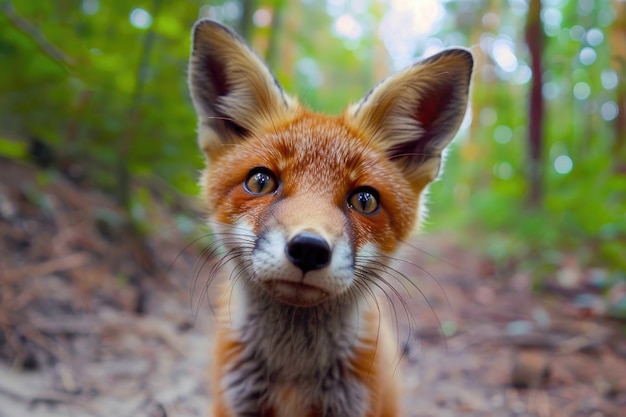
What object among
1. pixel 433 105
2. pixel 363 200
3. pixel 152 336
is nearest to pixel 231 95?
pixel 363 200

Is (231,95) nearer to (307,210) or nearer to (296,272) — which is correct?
(307,210)

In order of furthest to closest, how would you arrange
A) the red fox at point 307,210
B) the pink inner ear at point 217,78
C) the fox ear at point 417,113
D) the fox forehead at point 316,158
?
the pink inner ear at point 217,78 → the fox ear at point 417,113 → the fox forehead at point 316,158 → the red fox at point 307,210

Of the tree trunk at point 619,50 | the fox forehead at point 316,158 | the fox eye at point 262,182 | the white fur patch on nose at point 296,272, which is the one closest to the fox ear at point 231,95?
the fox forehead at point 316,158

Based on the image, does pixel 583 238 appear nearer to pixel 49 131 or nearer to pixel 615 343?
pixel 615 343

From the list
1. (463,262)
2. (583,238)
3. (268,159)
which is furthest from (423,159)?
(463,262)

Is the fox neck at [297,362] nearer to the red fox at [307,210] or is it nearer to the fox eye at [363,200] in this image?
the red fox at [307,210]

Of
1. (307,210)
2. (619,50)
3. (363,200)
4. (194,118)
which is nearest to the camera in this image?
(307,210)

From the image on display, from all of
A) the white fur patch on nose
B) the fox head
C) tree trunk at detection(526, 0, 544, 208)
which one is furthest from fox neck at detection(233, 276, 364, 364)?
tree trunk at detection(526, 0, 544, 208)
